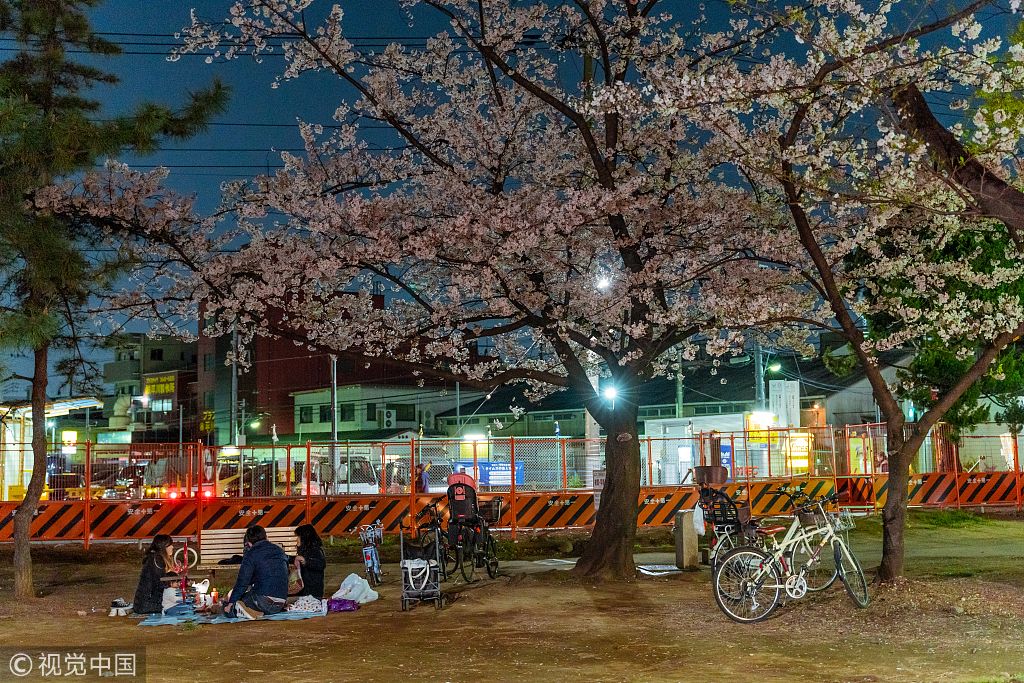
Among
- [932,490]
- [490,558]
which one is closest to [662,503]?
[490,558]

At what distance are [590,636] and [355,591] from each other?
3.73 m

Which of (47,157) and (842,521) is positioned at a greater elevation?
(47,157)

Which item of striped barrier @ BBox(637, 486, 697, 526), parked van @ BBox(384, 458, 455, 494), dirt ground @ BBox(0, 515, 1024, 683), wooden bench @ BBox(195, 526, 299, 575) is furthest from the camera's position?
parked van @ BBox(384, 458, 455, 494)

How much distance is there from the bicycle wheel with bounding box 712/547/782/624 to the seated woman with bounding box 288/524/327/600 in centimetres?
483

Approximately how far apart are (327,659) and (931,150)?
753 centimetres

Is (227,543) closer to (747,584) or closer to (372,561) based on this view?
(372,561)

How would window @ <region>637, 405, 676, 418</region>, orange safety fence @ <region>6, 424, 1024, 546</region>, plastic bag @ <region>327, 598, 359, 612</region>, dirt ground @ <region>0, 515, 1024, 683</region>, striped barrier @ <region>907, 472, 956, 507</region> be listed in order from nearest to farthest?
dirt ground @ <region>0, 515, 1024, 683</region>
plastic bag @ <region>327, 598, 359, 612</region>
orange safety fence @ <region>6, 424, 1024, 546</region>
striped barrier @ <region>907, 472, 956, 507</region>
window @ <region>637, 405, 676, 418</region>

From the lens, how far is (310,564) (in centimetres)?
1155

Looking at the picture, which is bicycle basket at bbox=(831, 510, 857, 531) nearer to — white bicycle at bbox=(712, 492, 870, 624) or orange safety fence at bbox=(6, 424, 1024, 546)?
white bicycle at bbox=(712, 492, 870, 624)

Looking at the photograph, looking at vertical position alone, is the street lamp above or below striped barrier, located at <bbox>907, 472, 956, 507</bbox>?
above

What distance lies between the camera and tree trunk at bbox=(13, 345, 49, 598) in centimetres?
1290

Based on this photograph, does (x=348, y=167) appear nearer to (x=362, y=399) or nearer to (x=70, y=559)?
(x=70, y=559)

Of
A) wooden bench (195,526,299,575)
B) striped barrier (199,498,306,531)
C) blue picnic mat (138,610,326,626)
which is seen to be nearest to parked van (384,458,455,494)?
striped barrier (199,498,306,531)

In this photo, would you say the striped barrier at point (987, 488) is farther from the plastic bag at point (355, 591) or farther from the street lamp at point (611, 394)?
the plastic bag at point (355, 591)
